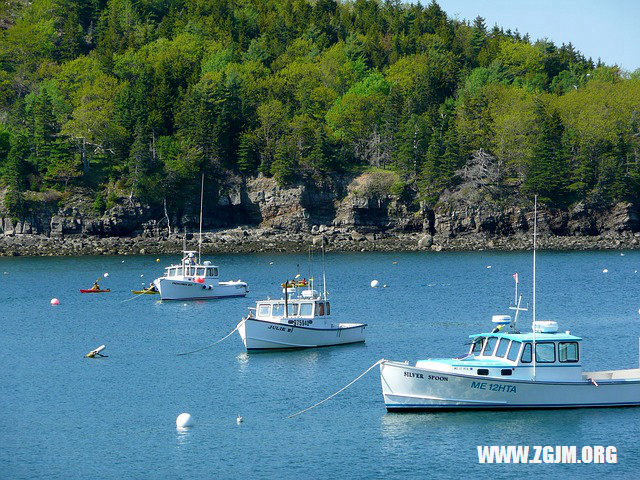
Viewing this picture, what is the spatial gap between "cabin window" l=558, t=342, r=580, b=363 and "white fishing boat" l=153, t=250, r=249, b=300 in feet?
163

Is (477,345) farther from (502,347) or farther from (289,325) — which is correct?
(289,325)

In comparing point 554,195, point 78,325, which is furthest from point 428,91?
point 78,325

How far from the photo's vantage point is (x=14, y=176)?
142 meters

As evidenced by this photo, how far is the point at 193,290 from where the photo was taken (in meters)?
88.6

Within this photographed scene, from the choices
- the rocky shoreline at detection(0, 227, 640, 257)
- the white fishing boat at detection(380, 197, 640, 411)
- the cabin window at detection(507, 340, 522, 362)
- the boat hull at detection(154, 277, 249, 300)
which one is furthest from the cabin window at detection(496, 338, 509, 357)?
the rocky shoreline at detection(0, 227, 640, 257)

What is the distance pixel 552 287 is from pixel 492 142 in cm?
6166

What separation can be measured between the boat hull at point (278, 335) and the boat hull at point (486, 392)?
1679 centimetres

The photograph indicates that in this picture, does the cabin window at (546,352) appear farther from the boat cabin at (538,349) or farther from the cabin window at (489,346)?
the cabin window at (489,346)

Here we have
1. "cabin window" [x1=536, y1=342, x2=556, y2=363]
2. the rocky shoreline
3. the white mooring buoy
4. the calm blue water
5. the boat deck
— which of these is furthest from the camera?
the rocky shoreline

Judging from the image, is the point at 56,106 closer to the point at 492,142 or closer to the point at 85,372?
the point at 492,142

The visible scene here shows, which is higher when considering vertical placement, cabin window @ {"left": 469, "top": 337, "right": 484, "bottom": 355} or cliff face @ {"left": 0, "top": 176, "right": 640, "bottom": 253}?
cliff face @ {"left": 0, "top": 176, "right": 640, "bottom": 253}

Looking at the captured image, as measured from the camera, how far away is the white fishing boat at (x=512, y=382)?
42688 millimetres

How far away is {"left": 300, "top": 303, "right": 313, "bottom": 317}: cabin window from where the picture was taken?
60312 mm

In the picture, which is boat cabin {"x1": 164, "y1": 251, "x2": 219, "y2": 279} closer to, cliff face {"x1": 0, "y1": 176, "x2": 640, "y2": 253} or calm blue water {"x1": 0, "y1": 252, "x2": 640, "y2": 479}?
calm blue water {"x1": 0, "y1": 252, "x2": 640, "y2": 479}
